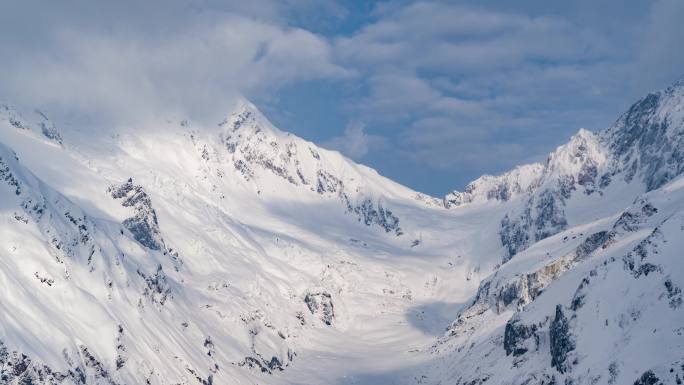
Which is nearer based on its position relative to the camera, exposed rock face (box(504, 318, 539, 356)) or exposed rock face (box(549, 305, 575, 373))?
exposed rock face (box(549, 305, 575, 373))

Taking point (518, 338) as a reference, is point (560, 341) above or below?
below

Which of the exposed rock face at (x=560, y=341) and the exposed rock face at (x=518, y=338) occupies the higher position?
the exposed rock face at (x=518, y=338)

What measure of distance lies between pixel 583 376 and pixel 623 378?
1393 centimetres

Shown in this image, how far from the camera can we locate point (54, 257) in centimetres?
19700

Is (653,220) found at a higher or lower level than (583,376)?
higher

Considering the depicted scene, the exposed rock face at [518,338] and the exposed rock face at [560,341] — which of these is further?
the exposed rock face at [518,338]

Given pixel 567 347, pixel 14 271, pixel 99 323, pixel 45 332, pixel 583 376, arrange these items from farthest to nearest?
pixel 99 323 < pixel 14 271 < pixel 45 332 < pixel 567 347 < pixel 583 376

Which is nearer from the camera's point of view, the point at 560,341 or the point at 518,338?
the point at 560,341

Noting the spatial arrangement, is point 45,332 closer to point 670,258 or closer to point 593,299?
point 593,299

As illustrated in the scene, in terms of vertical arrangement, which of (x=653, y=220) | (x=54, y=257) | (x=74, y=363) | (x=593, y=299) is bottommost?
(x=74, y=363)

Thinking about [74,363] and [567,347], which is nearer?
[567,347]

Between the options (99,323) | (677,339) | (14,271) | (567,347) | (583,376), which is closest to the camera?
(677,339)

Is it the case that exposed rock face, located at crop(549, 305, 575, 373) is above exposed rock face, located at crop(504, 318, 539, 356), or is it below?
below

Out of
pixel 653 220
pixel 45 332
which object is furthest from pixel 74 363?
pixel 653 220
